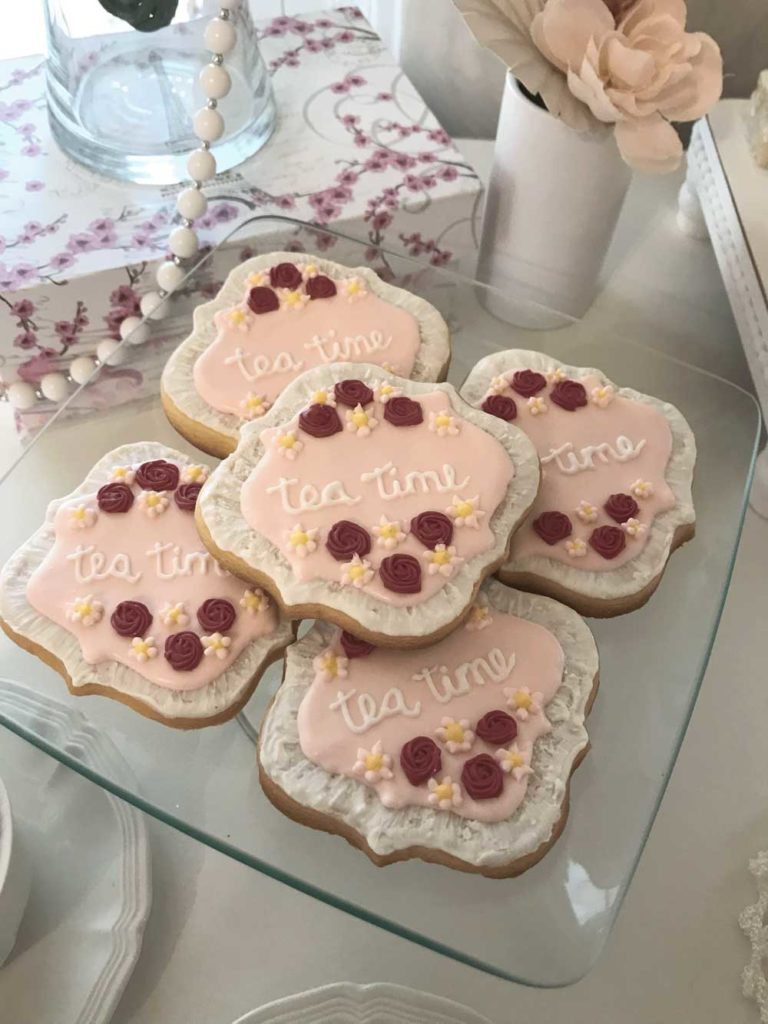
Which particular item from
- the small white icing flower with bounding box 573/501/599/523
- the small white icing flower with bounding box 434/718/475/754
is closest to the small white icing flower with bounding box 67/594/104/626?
the small white icing flower with bounding box 434/718/475/754

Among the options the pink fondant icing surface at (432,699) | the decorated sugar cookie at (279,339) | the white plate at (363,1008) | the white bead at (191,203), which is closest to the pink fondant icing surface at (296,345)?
the decorated sugar cookie at (279,339)

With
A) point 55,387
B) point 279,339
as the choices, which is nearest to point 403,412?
point 279,339

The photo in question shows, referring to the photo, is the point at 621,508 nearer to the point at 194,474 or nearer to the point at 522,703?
the point at 522,703

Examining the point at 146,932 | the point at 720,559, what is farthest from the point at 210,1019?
the point at 720,559

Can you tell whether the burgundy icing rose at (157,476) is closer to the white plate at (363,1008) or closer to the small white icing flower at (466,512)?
the small white icing flower at (466,512)

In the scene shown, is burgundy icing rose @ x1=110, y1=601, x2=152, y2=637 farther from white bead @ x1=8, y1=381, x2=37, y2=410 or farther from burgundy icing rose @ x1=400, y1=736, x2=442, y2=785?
white bead @ x1=8, y1=381, x2=37, y2=410
